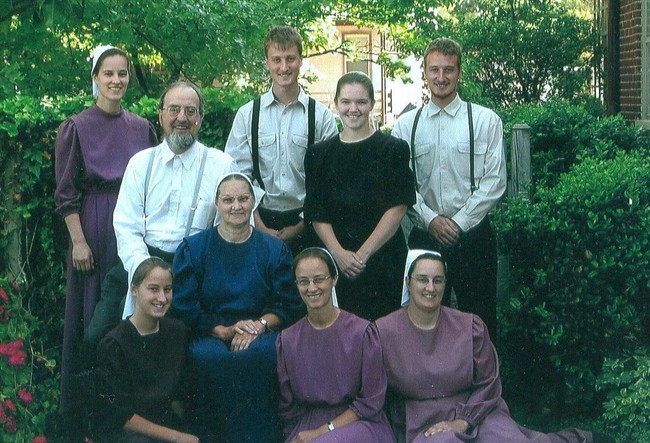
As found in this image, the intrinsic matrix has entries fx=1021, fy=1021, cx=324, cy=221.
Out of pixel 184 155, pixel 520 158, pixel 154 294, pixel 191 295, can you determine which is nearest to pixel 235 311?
pixel 191 295

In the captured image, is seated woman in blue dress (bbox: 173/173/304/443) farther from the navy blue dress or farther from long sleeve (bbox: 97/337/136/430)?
long sleeve (bbox: 97/337/136/430)

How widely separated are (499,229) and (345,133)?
3.74 feet

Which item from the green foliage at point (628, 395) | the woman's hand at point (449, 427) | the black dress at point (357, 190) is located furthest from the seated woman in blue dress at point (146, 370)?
the green foliage at point (628, 395)

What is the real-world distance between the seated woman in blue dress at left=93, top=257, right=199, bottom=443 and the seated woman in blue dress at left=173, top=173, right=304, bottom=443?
0.12m

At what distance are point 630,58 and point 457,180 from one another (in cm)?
741

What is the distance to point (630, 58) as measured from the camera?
12375 mm

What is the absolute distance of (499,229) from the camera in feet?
19.7

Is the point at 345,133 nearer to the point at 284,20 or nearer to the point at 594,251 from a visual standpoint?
the point at 594,251

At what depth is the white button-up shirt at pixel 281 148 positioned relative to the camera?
233 inches

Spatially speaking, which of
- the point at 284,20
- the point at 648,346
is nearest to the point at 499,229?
the point at 648,346

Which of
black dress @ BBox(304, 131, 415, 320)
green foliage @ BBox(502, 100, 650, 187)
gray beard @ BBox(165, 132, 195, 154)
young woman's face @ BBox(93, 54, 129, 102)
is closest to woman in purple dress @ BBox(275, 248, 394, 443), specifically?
black dress @ BBox(304, 131, 415, 320)

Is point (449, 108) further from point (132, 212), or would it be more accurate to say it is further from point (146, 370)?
point (146, 370)

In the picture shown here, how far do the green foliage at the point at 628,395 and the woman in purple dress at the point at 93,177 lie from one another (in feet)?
9.28

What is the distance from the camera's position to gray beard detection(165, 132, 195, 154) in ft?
17.8
